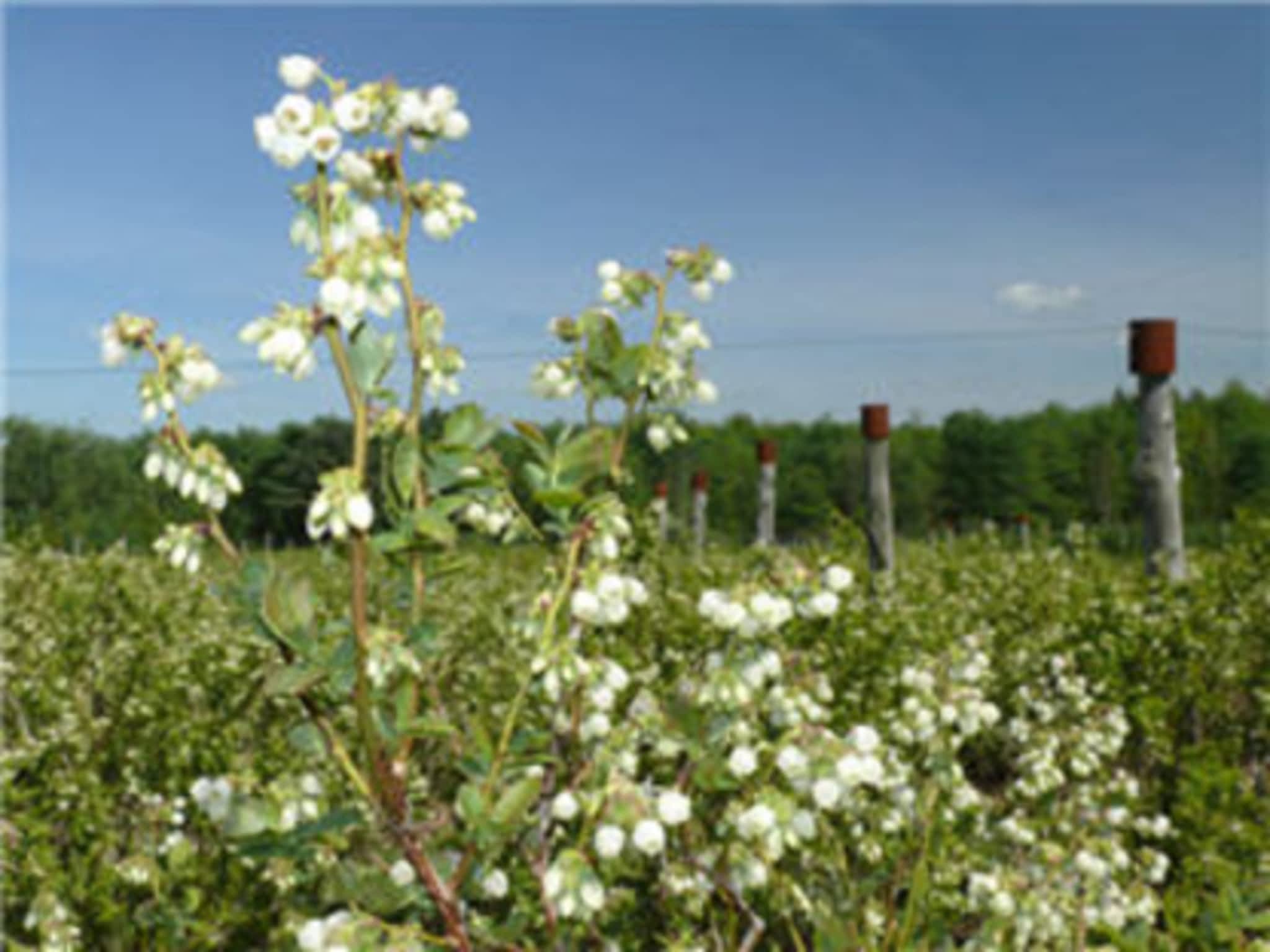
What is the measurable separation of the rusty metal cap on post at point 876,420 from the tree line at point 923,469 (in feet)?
87.8

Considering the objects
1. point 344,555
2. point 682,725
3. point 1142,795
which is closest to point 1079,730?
point 1142,795

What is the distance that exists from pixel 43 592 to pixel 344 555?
24.4ft

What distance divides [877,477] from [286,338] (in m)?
8.64

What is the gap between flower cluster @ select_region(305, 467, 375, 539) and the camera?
5.17 ft

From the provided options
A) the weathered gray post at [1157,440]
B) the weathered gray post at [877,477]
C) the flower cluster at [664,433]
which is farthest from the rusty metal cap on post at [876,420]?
the flower cluster at [664,433]

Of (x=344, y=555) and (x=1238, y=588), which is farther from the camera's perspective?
(x=1238, y=588)

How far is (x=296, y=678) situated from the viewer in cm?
162

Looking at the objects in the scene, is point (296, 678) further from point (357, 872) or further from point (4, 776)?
point (4, 776)

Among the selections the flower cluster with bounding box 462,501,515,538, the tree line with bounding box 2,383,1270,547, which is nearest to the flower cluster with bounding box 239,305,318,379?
the flower cluster with bounding box 462,501,515,538

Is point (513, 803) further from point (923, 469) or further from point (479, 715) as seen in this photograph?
point (923, 469)

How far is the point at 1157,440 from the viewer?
24.3ft

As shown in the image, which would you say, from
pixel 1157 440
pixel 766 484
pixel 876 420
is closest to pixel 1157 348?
pixel 1157 440

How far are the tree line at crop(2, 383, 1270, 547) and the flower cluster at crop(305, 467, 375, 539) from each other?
1322 inches

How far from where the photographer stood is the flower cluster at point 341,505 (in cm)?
158
